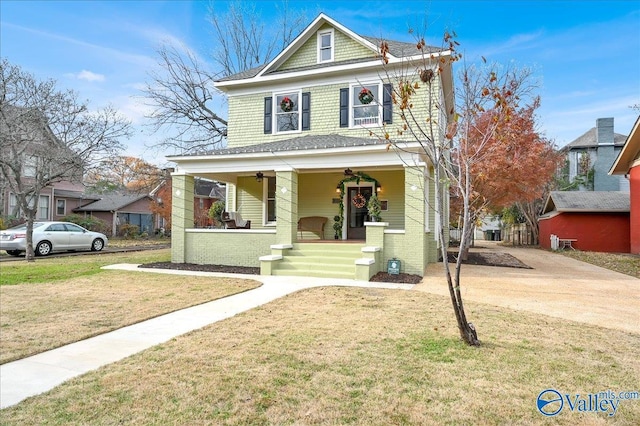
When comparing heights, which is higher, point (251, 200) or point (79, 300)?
point (251, 200)

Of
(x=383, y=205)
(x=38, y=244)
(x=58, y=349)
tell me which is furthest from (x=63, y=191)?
(x=58, y=349)

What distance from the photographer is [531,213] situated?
28.0 m

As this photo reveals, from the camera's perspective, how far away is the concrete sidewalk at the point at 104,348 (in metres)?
3.56

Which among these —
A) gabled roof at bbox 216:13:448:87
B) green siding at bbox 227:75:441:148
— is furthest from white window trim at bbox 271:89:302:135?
gabled roof at bbox 216:13:448:87

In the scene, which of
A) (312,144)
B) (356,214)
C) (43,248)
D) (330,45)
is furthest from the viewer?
(43,248)

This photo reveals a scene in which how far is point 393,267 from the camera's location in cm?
1020

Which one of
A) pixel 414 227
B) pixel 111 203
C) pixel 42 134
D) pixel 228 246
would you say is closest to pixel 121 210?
pixel 111 203

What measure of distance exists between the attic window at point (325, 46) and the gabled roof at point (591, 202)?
16232mm

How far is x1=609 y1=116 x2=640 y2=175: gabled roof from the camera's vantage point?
1654 centimetres

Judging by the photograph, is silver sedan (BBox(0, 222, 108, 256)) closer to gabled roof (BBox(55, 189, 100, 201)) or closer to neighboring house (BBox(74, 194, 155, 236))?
neighboring house (BBox(74, 194, 155, 236))

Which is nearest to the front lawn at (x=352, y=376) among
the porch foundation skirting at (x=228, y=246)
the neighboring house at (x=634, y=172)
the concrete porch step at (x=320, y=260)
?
the concrete porch step at (x=320, y=260)

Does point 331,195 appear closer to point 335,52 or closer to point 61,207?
point 335,52

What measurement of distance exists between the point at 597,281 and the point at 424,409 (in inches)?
376

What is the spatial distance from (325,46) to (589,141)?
27.4m
